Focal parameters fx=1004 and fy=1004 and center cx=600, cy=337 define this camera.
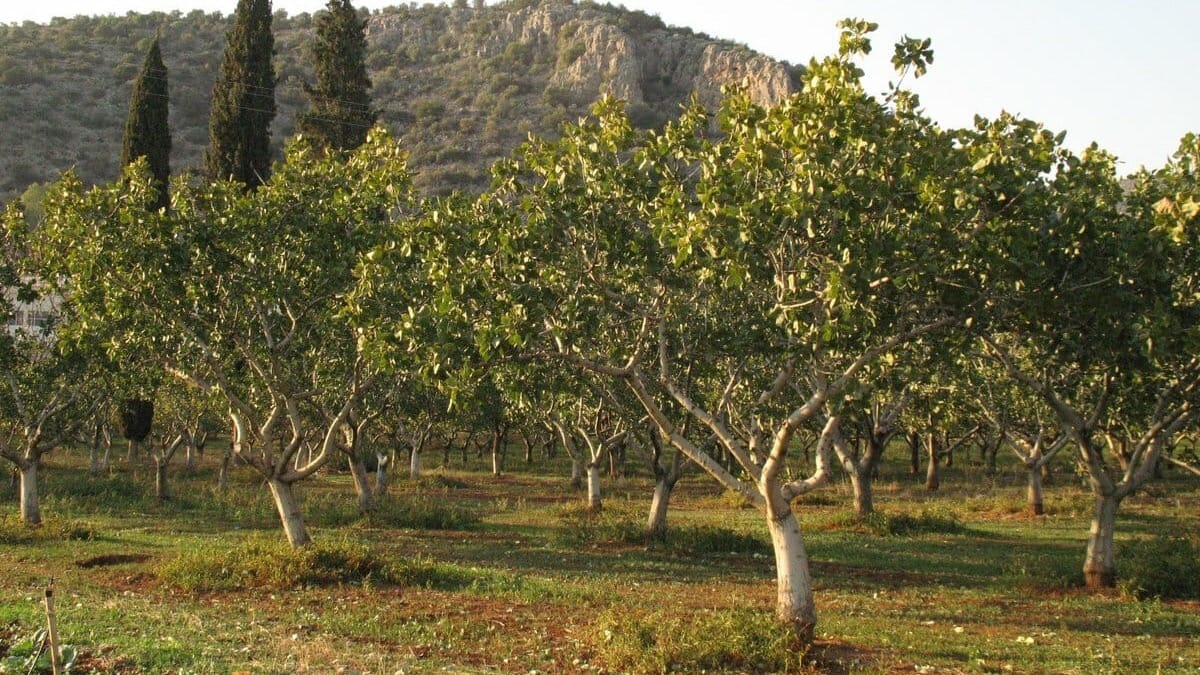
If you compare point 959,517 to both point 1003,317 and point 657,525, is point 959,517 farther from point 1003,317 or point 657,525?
point 1003,317

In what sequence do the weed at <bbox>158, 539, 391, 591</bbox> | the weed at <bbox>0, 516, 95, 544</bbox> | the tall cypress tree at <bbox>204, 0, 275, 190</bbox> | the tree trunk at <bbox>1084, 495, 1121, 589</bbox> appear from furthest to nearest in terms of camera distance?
1. the tall cypress tree at <bbox>204, 0, 275, 190</bbox>
2. the weed at <bbox>0, 516, 95, 544</bbox>
3. the tree trunk at <bbox>1084, 495, 1121, 589</bbox>
4. the weed at <bbox>158, 539, 391, 591</bbox>

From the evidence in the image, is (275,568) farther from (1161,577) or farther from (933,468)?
(933,468)

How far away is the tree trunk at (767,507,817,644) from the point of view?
13336 mm

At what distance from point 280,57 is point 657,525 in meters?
127

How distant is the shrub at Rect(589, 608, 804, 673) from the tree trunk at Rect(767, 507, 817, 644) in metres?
0.53

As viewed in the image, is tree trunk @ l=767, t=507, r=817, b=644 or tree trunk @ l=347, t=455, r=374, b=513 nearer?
tree trunk @ l=767, t=507, r=817, b=644

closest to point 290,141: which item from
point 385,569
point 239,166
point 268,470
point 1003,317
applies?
point 268,470

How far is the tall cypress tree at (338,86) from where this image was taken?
172 ft

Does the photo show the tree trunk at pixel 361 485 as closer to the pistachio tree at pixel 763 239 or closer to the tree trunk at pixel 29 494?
the tree trunk at pixel 29 494

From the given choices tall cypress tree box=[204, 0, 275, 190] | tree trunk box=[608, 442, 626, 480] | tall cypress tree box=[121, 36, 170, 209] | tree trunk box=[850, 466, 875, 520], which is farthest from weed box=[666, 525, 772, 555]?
tall cypress tree box=[204, 0, 275, 190]

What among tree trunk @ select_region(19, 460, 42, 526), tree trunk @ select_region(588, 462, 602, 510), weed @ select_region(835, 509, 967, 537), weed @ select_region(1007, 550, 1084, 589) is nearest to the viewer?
weed @ select_region(1007, 550, 1084, 589)

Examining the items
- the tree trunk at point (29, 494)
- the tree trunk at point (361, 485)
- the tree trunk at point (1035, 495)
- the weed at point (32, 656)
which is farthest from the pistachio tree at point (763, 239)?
the tree trunk at point (1035, 495)

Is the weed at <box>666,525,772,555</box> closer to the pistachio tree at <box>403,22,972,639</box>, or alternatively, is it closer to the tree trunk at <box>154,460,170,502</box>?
the pistachio tree at <box>403,22,972,639</box>

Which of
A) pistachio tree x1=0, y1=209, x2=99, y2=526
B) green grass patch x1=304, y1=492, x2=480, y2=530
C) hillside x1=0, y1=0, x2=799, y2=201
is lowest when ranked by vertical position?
green grass patch x1=304, y1=492, x2=480, y2=530
